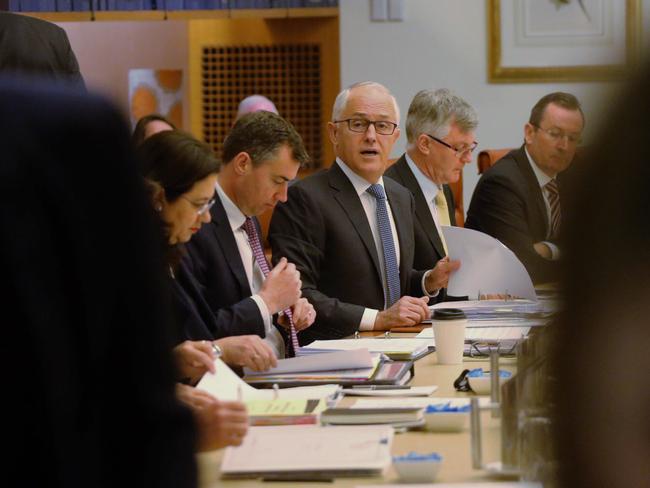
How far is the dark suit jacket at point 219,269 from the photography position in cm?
344

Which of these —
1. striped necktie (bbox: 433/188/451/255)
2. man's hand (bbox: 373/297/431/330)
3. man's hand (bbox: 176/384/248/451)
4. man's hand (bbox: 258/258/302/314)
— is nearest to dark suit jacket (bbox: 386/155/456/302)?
striped necktie (bbox: 433/188/451/255)

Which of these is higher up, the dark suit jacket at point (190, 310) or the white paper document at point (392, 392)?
the dark suit jacket at point (190, 310)

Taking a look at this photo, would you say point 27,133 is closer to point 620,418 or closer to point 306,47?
point 620,418

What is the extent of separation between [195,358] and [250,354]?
28cm

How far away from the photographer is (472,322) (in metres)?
3.76

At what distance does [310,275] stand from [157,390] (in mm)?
3461

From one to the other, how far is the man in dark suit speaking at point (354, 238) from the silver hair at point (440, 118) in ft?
2.50

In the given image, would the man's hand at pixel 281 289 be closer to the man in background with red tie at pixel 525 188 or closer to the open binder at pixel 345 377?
the open binder at pixel 345 377

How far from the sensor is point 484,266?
378 cm

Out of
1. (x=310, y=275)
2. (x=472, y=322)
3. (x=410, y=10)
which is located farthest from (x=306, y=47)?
(x=472, y=322)

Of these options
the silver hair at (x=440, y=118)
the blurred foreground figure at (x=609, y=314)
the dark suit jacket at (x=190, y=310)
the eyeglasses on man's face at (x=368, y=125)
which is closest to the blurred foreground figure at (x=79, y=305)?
the blurred foreground figure at (x=609, y=314)

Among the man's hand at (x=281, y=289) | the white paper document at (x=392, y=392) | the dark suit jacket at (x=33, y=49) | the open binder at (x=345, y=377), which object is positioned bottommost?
the white paper document at (x=392, y=392)

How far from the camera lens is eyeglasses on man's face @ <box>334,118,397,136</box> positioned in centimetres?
470

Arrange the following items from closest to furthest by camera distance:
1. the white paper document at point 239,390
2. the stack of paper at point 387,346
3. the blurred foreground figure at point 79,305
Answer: the blurred foreground figure at point 79,305, the white paper document at point 239,390, the stack of paper at point 387,346
